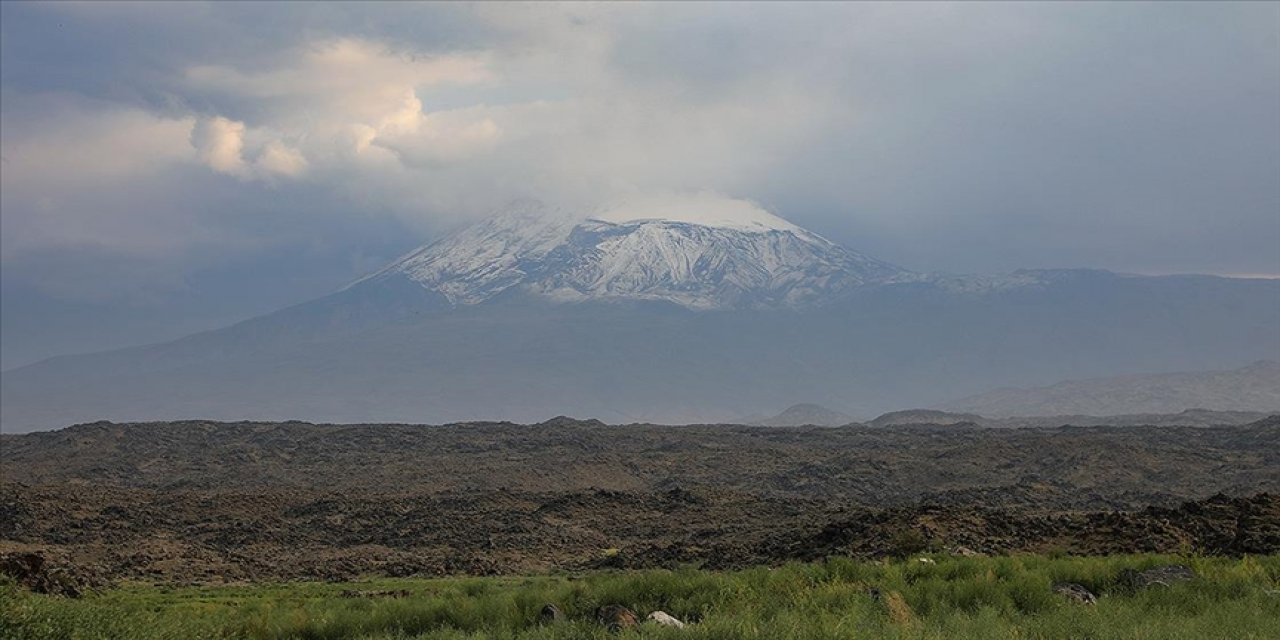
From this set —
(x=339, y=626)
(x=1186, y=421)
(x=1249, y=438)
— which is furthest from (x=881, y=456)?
(x=1186, y=421)

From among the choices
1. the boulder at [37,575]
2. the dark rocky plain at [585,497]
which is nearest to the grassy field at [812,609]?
the boulder at [37,575]

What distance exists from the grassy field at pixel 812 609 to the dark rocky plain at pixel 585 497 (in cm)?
504

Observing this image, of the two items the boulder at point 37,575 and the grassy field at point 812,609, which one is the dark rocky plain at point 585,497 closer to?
the grassy field at point 812,609

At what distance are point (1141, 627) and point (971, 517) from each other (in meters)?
16.0

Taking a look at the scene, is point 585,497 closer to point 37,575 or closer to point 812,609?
point 37,575

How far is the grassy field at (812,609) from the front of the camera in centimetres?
1512

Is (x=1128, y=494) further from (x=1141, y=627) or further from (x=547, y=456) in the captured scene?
(x=1141, y=627)

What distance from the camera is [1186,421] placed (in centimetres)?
14762

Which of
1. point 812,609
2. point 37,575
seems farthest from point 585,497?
point 812,609

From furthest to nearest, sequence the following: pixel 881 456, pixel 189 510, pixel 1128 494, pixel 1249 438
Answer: pixel 1249 438
pixel 881 456
pixel 1128 494
pixel 189 510

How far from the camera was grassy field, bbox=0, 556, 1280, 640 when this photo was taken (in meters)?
15.1

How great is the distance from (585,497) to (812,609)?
114ft

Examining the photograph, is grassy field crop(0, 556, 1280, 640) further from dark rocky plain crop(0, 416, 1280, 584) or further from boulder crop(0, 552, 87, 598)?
dark rocky plain crop(0, 416, 1280, 584)

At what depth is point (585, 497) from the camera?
51344 millimetres
